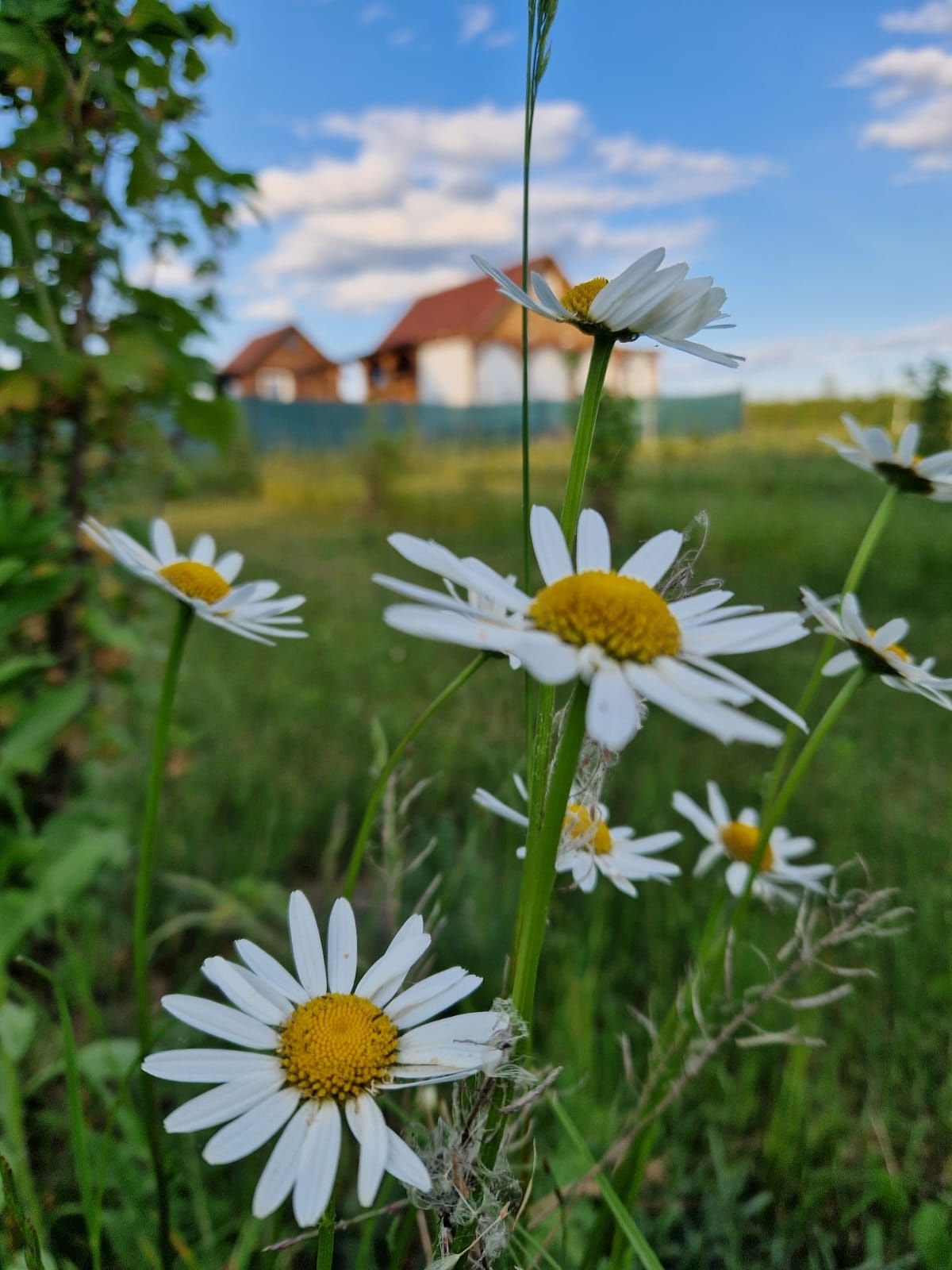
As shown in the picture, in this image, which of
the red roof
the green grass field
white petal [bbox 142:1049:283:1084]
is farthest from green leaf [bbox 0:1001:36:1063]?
the red roof

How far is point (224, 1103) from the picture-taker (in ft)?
1.69

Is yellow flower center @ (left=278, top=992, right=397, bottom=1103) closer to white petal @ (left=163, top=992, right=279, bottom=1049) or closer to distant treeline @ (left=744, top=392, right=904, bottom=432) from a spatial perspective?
white petal @ (left=163, top=992, right=279, bottom=1049)

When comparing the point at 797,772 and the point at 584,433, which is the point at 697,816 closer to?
the point at 797,772

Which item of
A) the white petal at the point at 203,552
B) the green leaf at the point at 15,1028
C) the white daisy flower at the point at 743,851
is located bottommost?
the green leaf at the point at 15,1028

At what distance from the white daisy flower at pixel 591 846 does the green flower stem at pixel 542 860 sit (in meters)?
0.07

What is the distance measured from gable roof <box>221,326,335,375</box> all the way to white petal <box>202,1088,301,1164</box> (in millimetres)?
27682

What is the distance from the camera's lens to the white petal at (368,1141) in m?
0.46

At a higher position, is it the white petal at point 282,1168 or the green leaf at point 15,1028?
the white petal at point 282,1168

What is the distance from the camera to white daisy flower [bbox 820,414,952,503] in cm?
85

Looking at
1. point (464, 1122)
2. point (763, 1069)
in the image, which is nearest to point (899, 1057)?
point (763, 1069)

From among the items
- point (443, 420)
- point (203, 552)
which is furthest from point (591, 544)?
point (443, 420)

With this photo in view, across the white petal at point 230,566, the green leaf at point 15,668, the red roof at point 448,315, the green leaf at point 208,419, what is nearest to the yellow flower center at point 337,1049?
the white petal at point 230,566

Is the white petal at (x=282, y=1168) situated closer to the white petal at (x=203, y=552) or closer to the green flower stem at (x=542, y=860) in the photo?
the green flower stem at (x=542, y=860)

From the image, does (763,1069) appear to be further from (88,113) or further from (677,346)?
(88,113)
